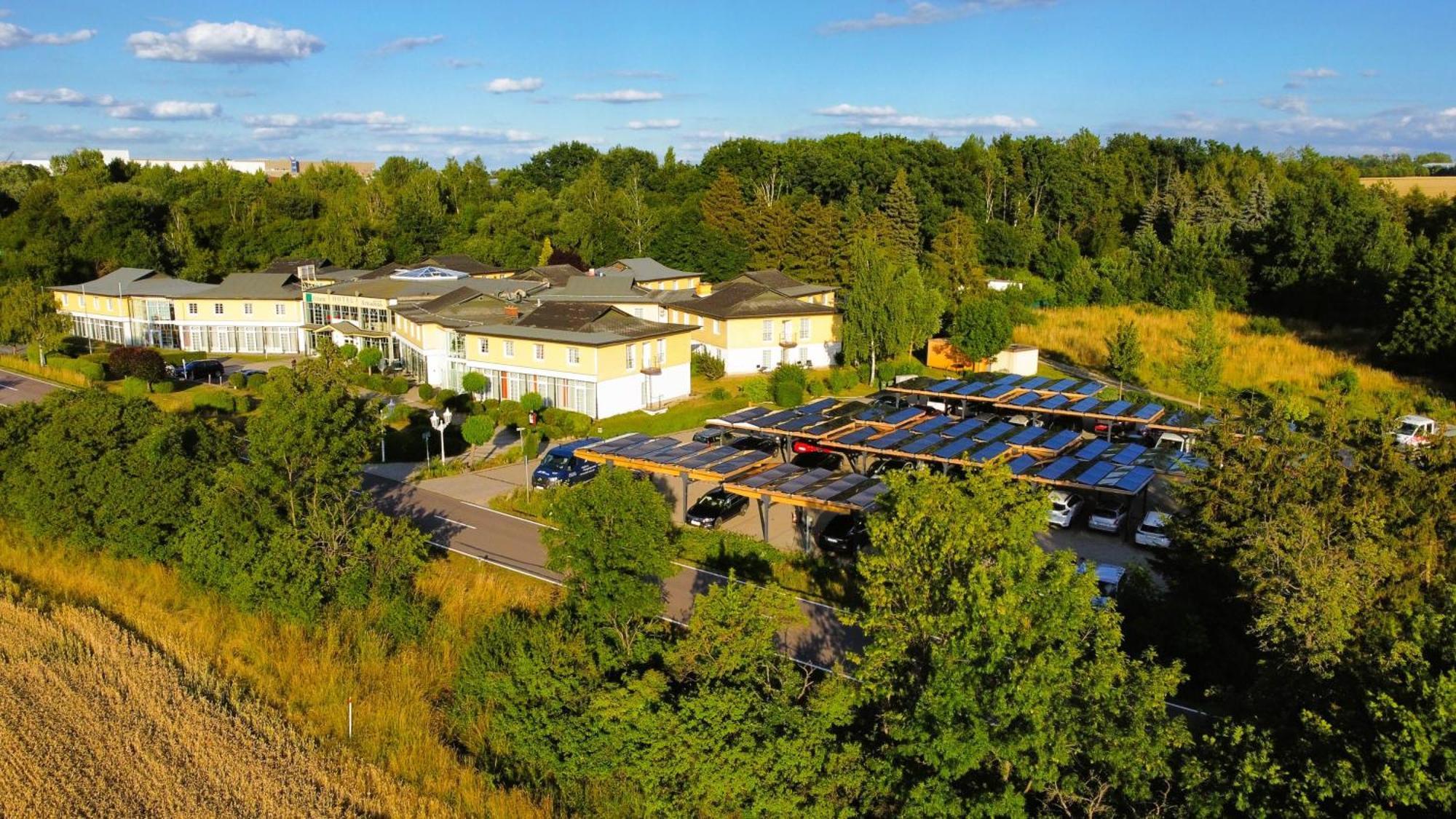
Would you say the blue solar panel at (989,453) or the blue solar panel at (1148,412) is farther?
the blue solar panel at (1148,412)

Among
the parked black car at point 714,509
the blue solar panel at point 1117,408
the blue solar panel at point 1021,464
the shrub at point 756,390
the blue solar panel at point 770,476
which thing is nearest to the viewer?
the blue solar panel at point 770,476

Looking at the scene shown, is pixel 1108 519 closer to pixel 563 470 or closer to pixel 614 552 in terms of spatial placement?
pixel 614 552

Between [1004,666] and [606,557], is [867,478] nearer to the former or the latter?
[606,557]

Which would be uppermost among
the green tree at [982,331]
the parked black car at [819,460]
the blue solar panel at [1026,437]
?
the green tree at [982,331]

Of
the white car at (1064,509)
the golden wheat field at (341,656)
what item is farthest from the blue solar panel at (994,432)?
the golden wheat field at (341,656)

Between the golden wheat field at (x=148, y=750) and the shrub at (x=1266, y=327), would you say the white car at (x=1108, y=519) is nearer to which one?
the golden wheat field at (x=148, y=750)

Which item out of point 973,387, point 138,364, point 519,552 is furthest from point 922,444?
point 138,364

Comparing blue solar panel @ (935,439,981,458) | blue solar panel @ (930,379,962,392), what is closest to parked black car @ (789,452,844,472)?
blue solar panel @ (935,439,981,458)
